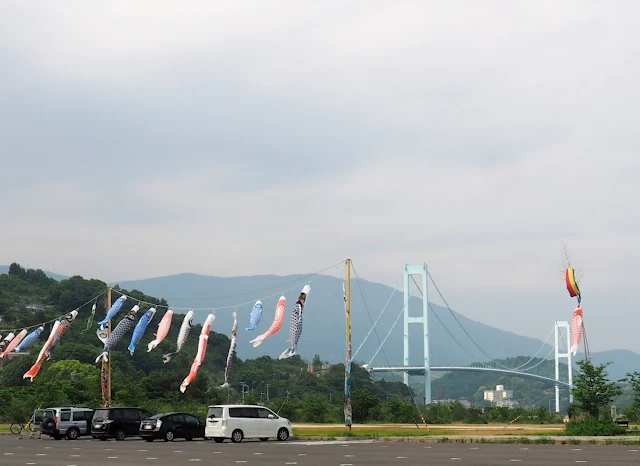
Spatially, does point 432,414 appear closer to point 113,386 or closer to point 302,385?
point 113,386

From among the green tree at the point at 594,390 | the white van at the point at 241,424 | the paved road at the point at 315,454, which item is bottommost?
the paved road at the point at 315,454

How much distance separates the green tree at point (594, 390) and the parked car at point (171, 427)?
17.6 m

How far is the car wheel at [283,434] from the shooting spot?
38.3 m

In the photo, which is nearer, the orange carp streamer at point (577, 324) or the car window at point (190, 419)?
the car window at point (190, 419)

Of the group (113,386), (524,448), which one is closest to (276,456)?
(524,448)

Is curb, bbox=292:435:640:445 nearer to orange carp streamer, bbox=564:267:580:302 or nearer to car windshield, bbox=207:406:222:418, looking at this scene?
car windshield, bbox=207:406:222:418

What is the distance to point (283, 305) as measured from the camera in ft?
178

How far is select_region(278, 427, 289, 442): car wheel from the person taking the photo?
38.3 metres

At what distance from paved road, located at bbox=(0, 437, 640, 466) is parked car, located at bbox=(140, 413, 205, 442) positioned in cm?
273

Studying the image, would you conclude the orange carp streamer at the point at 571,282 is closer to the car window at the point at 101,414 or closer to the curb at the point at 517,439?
the curb at the point at 517,439

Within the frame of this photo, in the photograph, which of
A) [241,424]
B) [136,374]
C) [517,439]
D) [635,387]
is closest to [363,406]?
[635,387]

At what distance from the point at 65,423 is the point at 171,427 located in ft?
19.9

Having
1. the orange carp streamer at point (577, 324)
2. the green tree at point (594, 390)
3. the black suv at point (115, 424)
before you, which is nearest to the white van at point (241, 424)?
the black suv at point (115, 424)

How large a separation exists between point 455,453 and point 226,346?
113332 millimetres
